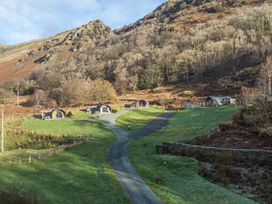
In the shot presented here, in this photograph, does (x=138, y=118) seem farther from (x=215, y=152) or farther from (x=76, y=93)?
(x=76, y=93)

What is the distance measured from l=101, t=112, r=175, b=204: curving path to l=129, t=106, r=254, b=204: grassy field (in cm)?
84

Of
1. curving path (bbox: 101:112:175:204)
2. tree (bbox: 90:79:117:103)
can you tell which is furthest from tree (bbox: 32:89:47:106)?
curving path (bbox: 101:112:175:204)

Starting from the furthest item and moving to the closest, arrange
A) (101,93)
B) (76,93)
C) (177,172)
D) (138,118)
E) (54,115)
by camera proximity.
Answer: (101,93), (76,93), (54,115), (138,118), (177,172)

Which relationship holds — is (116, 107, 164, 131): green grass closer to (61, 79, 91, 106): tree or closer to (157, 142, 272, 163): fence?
(157, 142, 272, 163): fence

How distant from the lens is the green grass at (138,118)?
295 ft

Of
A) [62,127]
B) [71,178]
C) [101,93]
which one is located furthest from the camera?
[101,93]

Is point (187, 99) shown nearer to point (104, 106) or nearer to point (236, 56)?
point (104, 106)

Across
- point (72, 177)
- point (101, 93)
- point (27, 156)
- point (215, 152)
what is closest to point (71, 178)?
point (72, 177)

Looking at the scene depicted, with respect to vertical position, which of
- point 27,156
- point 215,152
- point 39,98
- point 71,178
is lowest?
point 71,178

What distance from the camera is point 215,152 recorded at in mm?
50375

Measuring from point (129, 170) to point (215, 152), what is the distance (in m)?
12.0

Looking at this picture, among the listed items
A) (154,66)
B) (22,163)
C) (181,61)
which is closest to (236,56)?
(181,61)

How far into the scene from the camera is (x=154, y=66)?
194m

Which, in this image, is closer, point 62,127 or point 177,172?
point 177,172
